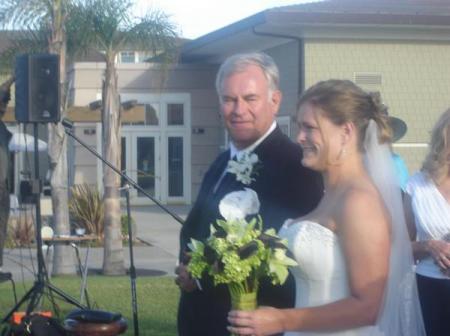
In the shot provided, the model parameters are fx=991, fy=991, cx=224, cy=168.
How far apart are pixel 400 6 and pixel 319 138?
18.8m

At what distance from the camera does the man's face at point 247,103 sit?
13.4 ft

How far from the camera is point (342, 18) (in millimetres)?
19047

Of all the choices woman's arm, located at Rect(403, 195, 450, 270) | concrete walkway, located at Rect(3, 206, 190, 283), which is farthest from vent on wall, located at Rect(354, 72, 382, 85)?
woman's arm, located at Rect(403, 195, 450, 270)

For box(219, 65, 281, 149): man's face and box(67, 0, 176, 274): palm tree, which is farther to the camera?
box(67, 0, 176, 274): palm tree

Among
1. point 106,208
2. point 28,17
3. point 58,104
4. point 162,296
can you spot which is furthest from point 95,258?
point 58,104

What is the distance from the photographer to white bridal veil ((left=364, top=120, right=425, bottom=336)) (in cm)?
361

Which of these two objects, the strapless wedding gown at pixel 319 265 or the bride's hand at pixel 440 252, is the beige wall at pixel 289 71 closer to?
the bride's hand at pixel 440 252

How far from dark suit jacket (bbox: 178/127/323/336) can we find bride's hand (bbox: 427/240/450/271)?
1095 mm

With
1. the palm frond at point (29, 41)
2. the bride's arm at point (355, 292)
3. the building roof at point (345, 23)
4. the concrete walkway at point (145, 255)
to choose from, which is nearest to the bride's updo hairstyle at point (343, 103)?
the bride's arm at point (355, 292)

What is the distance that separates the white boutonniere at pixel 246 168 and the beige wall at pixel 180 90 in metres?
24.2

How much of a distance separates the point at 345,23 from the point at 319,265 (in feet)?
52.8

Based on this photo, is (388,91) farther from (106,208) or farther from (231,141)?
(231,141)

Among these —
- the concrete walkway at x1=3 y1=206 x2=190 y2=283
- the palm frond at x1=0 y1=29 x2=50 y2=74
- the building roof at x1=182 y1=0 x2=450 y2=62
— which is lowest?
the concrete walkway at x1=3 y1=206 x2=190 y2=283

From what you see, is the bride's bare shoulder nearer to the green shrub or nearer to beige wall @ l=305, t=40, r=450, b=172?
the green shrub
